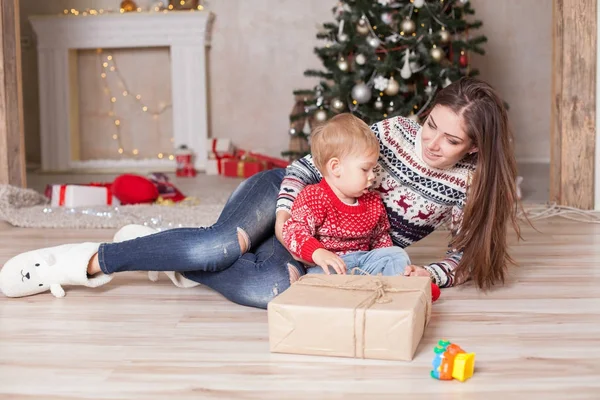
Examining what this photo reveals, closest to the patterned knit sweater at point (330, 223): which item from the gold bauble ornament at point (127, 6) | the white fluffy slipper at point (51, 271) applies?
the white fluffy slipper at point (51, 271)

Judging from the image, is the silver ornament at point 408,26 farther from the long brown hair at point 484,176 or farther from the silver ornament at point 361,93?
the long brown hair at point 484,176

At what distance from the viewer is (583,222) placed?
11.3 ft

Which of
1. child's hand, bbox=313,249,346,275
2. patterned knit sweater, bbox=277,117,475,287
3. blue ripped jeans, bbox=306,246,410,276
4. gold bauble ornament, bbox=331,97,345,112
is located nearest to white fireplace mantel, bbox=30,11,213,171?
gold bauble ornament, bbox=331,97,345,112

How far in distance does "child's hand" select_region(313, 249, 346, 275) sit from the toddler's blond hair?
238mm

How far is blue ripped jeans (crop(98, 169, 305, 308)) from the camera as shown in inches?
83.0

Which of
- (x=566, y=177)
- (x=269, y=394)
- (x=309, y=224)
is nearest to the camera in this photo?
(x=269, y=394)

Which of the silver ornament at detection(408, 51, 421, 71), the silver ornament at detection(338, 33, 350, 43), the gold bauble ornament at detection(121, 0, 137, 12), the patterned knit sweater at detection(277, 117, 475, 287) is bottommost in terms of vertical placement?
the patterned knit sweater at detection(277, 117, 475, 287)

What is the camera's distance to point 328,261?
75.8 inches

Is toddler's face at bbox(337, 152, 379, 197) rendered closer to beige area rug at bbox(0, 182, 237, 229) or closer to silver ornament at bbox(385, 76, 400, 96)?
beige area rug at bbox(0, 182, 237, 229)

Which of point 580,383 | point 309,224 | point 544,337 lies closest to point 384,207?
point 309,224

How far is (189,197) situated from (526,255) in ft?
6.40

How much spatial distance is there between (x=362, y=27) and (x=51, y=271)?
2500 mm

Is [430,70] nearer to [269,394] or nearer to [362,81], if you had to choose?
[362,81]

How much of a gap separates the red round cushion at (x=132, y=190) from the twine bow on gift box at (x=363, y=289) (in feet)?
7.55
